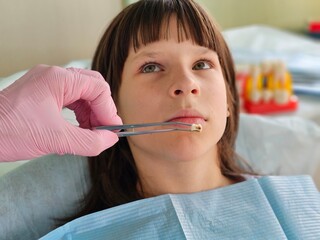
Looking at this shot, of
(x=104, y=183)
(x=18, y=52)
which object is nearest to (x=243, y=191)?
(x=104, y=183)

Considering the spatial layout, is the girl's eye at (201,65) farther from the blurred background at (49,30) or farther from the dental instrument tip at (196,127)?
the blurred background at (49,30)

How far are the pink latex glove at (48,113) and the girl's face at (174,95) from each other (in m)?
0.16

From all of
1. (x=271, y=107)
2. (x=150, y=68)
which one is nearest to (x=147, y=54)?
(x=150, y=68)

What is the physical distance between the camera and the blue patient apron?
0.88 m

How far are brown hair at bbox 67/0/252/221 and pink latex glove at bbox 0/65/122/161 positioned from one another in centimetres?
25

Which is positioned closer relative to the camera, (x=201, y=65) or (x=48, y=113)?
(x=48, y=113)

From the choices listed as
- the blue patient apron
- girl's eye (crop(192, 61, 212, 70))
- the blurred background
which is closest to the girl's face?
girl's eye (crop(192, 61, 212, 70))

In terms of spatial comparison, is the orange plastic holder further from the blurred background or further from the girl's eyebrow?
the girl's eyebrow

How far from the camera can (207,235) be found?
0.89 metres

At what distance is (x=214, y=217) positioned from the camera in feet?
3.03

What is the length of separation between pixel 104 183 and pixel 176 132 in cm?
26

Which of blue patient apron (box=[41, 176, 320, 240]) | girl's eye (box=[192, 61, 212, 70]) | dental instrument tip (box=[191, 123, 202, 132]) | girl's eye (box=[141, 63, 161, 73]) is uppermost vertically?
girl's eye (box=[141, 63, 161, 73])

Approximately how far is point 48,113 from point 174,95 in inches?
11.1

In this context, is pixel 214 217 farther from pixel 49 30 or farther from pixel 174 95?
pixel 49 30
